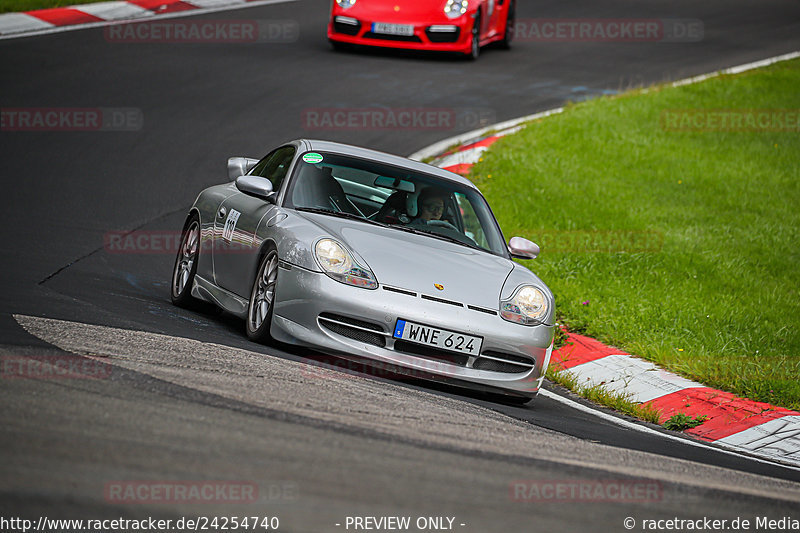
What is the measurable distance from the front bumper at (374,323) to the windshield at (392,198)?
1000mm

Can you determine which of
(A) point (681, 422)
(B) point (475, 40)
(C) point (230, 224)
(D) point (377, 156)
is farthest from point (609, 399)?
(B) point (475, 40)

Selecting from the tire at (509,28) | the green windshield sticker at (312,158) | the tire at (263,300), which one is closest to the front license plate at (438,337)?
the tire at (263,300)

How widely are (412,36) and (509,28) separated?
9.46 feet

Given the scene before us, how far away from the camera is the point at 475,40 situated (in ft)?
57.5

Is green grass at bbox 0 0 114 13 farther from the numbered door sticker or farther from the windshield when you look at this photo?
the windshield

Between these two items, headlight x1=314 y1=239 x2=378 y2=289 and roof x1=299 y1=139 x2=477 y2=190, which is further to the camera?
roof x1=299 y1=139 x2=477 y2=190

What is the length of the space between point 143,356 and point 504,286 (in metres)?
2.46

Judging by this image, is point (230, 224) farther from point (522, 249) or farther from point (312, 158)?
point (522, 249)

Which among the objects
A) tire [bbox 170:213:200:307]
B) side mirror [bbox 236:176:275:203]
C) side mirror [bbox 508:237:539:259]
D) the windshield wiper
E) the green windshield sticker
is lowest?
tire [bbox 170:213:200:307]

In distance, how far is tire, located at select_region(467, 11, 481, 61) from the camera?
1717 cm

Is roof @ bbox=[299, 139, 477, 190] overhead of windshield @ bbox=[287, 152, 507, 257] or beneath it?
overhead

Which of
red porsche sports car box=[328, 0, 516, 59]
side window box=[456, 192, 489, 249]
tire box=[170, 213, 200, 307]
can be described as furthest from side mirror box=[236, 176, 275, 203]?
red porsche sports car box=[328, 0, 516, 59]

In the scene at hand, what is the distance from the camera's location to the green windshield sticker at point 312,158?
7.10 m

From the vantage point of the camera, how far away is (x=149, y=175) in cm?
1139
